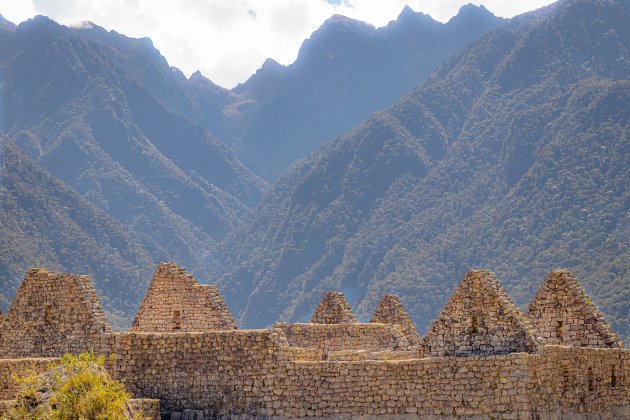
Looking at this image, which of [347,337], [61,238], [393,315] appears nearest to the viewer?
[347,337]

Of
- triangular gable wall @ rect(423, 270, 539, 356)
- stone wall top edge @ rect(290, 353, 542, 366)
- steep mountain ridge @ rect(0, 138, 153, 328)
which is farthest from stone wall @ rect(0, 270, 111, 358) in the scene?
steep mountain ridge @ rect(0, 138, 153, 328)

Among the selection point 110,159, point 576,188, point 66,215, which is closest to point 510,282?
point 576,188

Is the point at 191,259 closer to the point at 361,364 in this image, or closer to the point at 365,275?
the point at 365,275

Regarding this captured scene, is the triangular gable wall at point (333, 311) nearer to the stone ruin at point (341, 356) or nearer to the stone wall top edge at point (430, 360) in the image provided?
the stone ruin at point (341, 356)

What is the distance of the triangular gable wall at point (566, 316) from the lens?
36375mm

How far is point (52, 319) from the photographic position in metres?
36.6

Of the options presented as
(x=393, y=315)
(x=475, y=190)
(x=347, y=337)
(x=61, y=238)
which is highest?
(x=475, y=190)

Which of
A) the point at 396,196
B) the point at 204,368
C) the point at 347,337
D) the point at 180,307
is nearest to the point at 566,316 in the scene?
the point at 347,337

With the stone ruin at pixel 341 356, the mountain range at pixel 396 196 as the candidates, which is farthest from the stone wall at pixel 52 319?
the mountain range at pixel 396 196

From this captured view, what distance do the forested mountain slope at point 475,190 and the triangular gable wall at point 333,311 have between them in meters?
54.4

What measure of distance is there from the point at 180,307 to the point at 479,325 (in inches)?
379

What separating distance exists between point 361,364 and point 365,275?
4503 inches

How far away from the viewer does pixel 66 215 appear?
13312 cm

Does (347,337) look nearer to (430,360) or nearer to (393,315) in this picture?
(393,315)
